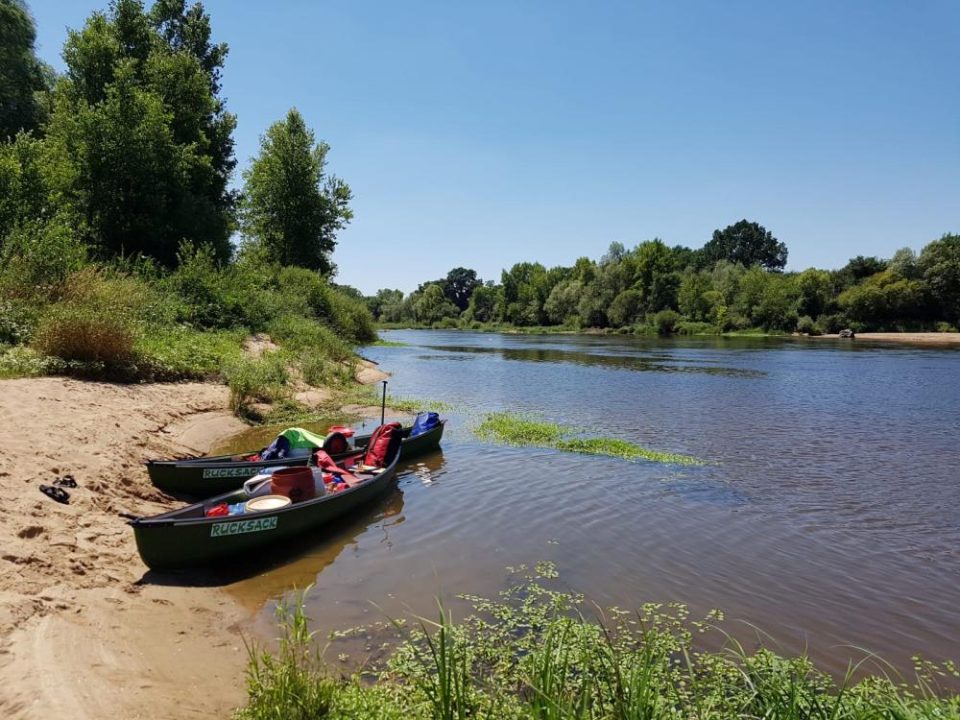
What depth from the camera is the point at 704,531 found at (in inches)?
378

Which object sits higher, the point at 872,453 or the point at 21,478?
the point at 21,478

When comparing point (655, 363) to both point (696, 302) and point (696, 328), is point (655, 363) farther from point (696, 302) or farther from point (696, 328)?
point (696, 302)

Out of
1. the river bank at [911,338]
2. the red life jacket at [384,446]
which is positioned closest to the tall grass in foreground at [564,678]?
the red life jacket at [384,446]

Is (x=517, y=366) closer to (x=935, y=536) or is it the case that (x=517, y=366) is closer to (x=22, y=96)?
(x=935, y=536)

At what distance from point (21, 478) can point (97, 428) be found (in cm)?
339

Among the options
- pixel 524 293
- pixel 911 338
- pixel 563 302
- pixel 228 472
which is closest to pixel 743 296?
pixel 911 338

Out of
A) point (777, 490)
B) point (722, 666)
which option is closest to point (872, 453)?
point (777, 490)

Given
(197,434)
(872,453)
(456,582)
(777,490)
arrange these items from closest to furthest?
(456,582) → (777,490) → (197,434) → (872,453)

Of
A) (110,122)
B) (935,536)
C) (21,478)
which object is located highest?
(110,122)

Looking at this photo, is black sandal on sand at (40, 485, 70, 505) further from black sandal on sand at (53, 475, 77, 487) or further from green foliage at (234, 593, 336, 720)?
green foliage at (234, 593, 336, 720)

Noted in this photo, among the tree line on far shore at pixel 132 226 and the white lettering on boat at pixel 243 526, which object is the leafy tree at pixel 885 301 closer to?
the tree line on far shore at pixel 132 226

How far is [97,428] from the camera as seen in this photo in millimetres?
10891

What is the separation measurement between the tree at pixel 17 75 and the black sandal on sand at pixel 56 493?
3412 cm

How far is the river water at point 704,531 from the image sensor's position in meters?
6.96
